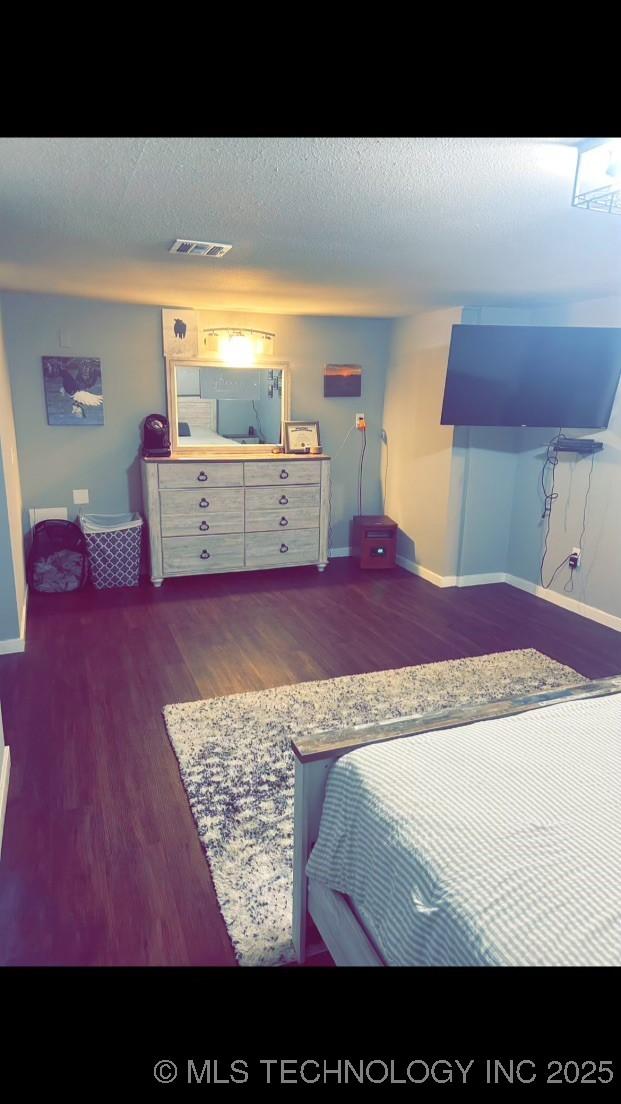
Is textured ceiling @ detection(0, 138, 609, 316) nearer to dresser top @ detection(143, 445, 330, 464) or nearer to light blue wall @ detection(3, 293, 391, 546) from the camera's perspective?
light blue wall @ detection(3, 293, 391, 546)

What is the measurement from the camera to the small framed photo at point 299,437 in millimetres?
5125

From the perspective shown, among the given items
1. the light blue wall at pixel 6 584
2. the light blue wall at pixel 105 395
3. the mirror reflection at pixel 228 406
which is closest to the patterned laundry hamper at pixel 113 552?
the light blue wall at pixel 105 395

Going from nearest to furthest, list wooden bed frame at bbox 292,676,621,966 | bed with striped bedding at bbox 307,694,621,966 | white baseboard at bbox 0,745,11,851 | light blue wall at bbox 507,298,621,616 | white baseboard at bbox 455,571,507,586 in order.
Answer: bed with striped bedding at bbox 307,694,621,966
wooden bed frame at bbox 292,676,621,966
white baseboard at bbox 0,745,11,851
light blue wall at bbox 507,298,621,616
white baseboard at bbox 455,571,507,586

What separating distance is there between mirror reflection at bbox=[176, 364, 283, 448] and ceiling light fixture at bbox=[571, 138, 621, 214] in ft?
11.7

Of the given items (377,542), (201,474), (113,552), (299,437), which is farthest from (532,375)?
(113,552)

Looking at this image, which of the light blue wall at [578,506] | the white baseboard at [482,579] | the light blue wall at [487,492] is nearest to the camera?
the light blue wall at [578,506]

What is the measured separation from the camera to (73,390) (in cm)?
454

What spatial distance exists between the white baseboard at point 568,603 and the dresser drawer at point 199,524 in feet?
7.47

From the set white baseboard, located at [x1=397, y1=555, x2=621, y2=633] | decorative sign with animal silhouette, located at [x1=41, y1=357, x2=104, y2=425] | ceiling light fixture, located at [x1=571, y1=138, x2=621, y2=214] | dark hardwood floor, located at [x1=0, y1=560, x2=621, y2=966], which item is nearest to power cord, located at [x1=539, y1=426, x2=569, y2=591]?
white baseboard, located at [x1=397, y1=555, x2=621, y2=633]

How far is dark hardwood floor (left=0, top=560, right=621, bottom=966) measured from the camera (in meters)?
1.68

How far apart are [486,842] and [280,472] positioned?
392cm

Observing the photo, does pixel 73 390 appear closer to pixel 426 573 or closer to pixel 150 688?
pixel 150 688

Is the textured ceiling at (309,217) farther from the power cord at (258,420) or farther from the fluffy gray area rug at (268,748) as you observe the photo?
the fluffy gray area rug at (268,748)
